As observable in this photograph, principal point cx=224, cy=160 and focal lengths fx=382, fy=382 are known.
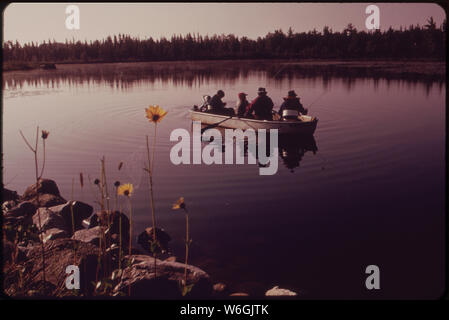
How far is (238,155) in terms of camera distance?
575 inches

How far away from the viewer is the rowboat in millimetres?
14516

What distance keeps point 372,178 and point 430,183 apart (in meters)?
1.51

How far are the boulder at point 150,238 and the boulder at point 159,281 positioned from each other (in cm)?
207

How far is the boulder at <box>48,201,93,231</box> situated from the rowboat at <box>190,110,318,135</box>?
8424 millimetres

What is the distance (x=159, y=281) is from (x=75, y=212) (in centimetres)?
412

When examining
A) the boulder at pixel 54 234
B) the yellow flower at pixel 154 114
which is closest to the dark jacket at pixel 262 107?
the boulder at pixel 54 234

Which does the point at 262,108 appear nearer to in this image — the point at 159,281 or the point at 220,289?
the point at 220,289

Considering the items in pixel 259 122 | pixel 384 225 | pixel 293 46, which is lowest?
pixel 384 225

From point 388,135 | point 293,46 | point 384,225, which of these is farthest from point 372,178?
point 293,46

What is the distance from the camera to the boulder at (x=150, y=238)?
7.32m

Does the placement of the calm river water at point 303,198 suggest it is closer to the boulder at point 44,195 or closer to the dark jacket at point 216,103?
the boulder at point 44,195

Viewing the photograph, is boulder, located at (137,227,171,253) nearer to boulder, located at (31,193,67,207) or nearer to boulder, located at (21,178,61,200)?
boulder, located at (31,193,67,207)
